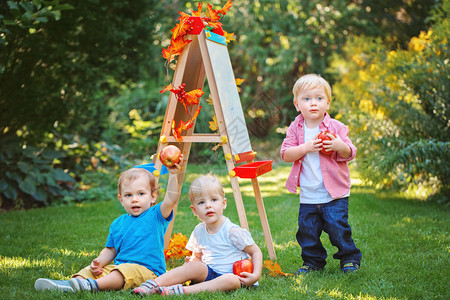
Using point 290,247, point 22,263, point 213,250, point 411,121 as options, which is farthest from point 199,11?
point 411,121

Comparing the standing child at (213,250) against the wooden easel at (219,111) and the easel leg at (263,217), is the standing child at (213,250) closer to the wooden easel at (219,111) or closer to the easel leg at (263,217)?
the wooden easel at (219,111)

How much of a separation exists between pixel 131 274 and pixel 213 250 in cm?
49

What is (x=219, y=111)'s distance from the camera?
289 cm

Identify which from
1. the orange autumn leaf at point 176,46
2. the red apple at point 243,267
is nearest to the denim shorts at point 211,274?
the red apple at point 243,267

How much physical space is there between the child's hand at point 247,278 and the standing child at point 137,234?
50 cm

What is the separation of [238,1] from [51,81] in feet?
18.9

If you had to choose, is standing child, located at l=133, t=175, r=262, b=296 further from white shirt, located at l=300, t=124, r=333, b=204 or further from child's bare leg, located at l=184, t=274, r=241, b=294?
white shirt, located at l=300, t=124, r=333, b=204

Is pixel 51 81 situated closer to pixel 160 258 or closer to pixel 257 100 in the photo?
pixel 160 258

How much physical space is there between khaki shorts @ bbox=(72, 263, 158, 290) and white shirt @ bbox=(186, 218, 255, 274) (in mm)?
346

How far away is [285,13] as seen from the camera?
383 inches

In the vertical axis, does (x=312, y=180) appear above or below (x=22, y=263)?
above

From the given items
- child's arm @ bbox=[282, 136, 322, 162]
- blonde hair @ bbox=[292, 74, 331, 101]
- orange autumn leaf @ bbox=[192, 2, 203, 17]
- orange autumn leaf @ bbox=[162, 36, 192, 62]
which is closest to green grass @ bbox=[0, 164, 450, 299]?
child's arm @ bbox=[282, 136, 322, 162]

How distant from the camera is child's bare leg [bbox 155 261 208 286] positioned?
2.50 m

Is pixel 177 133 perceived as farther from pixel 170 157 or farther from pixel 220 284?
pixel 220 284
